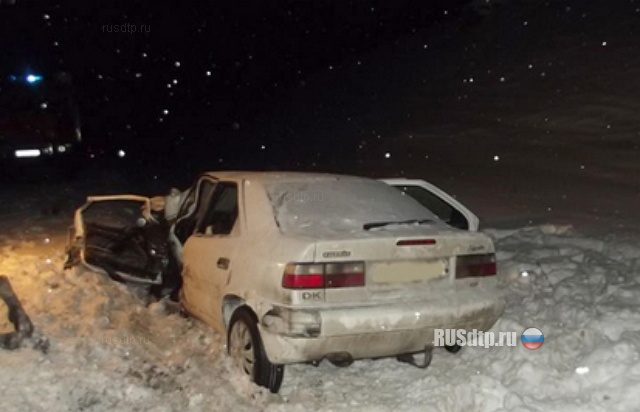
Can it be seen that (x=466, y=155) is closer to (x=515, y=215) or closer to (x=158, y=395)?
(x=515, y=215)

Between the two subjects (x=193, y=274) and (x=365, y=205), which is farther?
(x=193, y=274)

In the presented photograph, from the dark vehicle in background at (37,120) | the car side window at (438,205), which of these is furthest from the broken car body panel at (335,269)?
the dark vehicle in background at (37,120)

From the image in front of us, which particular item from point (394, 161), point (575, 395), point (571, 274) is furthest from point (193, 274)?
point (394, 161)

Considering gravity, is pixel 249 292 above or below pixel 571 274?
above

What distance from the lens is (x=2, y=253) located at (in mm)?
9219

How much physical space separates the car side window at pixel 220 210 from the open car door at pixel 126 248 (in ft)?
2.87

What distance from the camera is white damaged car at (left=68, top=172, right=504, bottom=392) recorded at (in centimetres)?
463

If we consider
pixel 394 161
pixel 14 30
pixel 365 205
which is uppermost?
pixel 14 30

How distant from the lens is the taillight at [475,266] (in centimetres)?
505

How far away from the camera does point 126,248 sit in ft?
24.2

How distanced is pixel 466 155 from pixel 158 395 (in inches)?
510

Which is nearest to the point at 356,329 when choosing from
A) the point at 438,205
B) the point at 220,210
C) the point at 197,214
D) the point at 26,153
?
the point at 220,210

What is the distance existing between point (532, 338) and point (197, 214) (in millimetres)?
2925

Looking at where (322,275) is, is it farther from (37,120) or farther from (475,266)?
(37,120)
